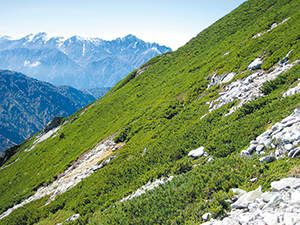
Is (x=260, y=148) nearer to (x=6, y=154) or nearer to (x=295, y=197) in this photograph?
(x=295, y=197)

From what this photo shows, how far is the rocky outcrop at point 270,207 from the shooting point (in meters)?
4.42

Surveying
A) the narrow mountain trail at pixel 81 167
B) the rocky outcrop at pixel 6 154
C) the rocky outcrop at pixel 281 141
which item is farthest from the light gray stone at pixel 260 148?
the rocky outcrop at pixel 6 154

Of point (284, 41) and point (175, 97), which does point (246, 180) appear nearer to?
point (284, 41)

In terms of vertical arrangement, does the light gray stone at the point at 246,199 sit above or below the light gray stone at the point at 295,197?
below

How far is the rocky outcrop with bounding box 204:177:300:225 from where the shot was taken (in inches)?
174

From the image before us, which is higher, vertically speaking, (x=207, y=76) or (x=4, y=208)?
(x=207, y=76)

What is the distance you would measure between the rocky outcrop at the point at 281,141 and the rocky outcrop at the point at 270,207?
188cm

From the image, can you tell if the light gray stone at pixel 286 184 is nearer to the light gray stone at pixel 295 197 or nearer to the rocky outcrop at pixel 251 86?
the light gray stone at pixel 295 197

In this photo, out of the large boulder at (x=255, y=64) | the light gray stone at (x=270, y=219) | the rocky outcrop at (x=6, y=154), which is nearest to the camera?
the light gray stone at (x=270, y=219)

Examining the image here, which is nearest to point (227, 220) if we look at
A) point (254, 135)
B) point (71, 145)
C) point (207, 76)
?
point (254, 135)

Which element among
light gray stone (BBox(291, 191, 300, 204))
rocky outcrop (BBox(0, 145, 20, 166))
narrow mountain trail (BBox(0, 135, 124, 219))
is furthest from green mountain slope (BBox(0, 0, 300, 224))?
rocky outcrop (BBox(0, 145, 20, 166))

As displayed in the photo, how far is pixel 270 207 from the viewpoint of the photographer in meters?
4.88

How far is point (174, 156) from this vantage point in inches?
546

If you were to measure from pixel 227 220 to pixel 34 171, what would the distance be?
4706cm
